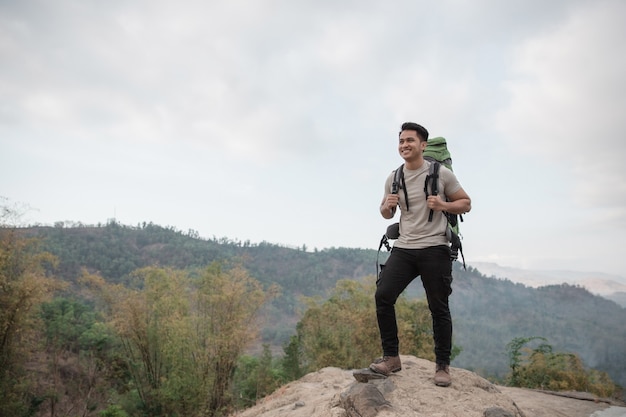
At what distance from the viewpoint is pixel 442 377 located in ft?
11.8

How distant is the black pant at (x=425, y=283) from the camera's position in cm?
324

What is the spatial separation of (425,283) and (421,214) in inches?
22.9

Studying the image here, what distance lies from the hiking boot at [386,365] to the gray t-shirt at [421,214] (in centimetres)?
115

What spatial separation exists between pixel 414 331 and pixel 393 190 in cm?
1850

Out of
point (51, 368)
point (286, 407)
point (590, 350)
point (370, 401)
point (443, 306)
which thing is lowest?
point (590, 350)

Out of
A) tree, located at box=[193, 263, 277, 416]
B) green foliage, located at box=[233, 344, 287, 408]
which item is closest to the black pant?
tree, located at box=[193, 263, 277, 416]

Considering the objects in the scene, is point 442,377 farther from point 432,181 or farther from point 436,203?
point 432,181

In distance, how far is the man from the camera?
3.24 metres

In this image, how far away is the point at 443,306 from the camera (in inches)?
130

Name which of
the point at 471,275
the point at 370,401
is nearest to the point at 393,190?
the point at 370,401

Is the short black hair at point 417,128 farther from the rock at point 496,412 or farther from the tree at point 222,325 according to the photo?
the tree at point 222,325

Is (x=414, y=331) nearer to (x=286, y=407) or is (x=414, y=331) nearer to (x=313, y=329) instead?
(x=313, y=329)

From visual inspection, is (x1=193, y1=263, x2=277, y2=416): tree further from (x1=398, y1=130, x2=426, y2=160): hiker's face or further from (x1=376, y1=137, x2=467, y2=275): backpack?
(x1=398, y1=130, x2=426, y2=160): hiker's face

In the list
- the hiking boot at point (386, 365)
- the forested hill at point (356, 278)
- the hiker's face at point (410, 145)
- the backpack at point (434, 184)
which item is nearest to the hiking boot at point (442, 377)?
the hiking boot at point (386, 365)
